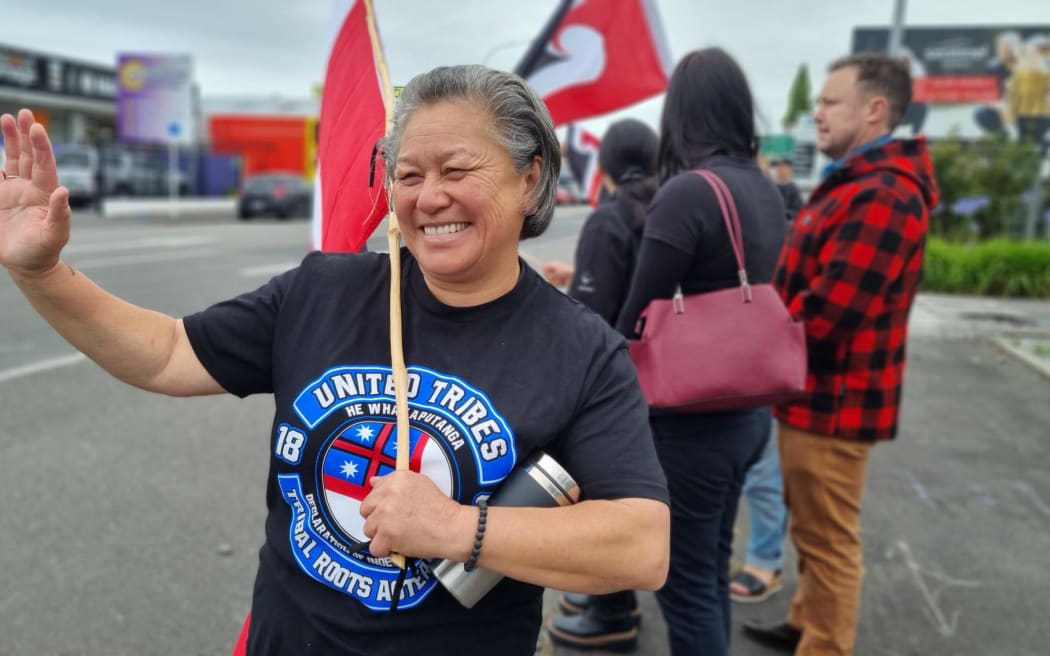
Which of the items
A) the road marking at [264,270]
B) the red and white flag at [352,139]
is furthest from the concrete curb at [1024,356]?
the road marking at [264,270]

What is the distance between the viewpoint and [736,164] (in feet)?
7.99

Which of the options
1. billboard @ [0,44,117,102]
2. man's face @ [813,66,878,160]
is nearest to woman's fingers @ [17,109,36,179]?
man's face @ [813,66,878,160]

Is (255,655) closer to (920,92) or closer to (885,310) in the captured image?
(885,310)

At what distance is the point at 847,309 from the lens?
2529 millimetres

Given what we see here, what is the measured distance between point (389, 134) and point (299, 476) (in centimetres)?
63

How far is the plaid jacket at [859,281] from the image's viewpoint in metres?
2.52

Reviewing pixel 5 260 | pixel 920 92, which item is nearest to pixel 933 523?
pixel 5 260

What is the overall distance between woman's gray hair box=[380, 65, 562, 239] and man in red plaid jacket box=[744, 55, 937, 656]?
4.35ft

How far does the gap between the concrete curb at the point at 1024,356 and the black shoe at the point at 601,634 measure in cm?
605

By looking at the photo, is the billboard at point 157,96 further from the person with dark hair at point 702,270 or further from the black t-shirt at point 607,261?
the person with dark hair at point 702,270

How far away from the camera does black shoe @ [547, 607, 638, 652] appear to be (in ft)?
10.1

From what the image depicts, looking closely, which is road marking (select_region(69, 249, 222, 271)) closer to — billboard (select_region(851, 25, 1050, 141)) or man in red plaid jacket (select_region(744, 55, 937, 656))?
man in red plaid jacket (select_region(744, 55, 937, 656))

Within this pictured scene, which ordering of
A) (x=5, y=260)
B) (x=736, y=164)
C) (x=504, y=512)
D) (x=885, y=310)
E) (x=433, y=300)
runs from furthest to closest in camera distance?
(x=885, y=310)
(x=736, y=164)
(x=433, y=300)
(x=5, y=260)
(x=504, y=512)

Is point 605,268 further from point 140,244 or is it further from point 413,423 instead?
point 140,244
